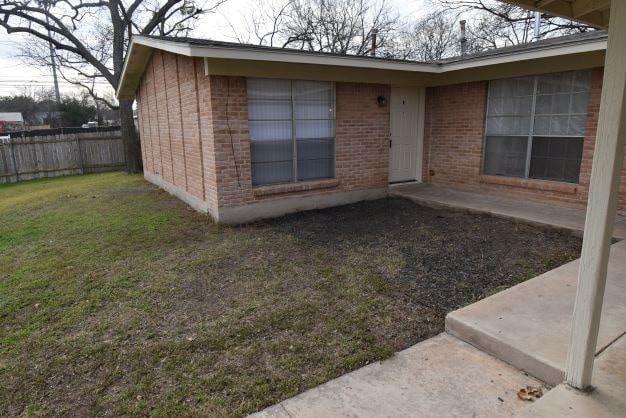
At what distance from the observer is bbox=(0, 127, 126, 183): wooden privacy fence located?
14930 mm

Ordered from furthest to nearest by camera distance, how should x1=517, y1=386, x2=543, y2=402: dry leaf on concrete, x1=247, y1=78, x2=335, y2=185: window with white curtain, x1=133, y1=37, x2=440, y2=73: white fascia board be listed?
x1=247, y1=78, x2=335, y2=185: window with white curtain → x1=133, y1=37, x2=440, y2=73: white fascia board → x1=517, y1=386, x2=543, y2=402: dry leaf on concrete

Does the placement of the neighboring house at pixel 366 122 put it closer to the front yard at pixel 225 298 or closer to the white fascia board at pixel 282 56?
the white fascia board at pixel 282 56

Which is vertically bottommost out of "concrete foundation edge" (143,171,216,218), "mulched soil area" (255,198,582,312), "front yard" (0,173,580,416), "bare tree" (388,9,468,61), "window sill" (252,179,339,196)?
"front yard" (0,173,580,416)

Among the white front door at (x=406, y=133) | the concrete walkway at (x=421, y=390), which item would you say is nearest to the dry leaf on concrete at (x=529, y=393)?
the concrete walkway at (x=421, y=390)

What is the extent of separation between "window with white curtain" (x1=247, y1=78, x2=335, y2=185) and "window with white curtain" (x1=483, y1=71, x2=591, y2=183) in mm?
3242

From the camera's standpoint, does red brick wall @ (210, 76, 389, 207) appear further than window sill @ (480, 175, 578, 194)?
No

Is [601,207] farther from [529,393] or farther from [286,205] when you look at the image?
[286,205]

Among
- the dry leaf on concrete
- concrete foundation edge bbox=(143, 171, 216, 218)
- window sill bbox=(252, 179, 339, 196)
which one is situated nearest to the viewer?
the dry leaf on concrete

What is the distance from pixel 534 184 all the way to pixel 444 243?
3.00 m

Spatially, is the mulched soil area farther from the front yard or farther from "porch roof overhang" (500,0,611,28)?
"porch roof overhang" (500,0,611,28)

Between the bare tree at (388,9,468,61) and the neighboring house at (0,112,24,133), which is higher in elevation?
the bare tree at (388,9,468,61)

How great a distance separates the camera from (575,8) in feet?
10.8

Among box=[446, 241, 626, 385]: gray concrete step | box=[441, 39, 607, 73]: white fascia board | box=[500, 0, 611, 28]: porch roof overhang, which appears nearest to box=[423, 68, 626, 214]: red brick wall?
box=[441, 39, 607, 73]: white fascia board

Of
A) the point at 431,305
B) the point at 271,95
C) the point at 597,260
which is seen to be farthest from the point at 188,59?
the point at 597,260
